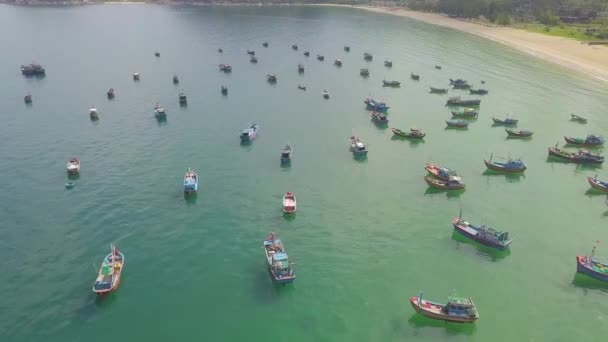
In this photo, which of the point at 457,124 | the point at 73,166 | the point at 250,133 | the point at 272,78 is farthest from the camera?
the point at 272,78

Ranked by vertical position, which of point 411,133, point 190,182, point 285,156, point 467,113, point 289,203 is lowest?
point 289,203

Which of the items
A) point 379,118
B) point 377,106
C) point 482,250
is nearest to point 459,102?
point 377,106

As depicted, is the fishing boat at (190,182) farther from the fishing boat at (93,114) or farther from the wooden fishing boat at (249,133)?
the fishing boat at (93,114)

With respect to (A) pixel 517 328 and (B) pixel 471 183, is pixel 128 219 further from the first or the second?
(B) pixel 471 183

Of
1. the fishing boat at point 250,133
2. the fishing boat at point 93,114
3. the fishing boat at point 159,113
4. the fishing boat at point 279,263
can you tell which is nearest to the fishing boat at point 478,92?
the fishing boat at point 250,133

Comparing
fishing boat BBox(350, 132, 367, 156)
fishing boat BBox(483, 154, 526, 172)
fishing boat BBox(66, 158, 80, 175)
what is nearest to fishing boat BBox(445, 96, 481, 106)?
fishing boat BBox(483, 154, 526, 172)

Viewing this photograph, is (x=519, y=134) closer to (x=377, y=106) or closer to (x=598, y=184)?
(x=598, y=184)

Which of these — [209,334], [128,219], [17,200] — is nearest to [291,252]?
[209,334]
